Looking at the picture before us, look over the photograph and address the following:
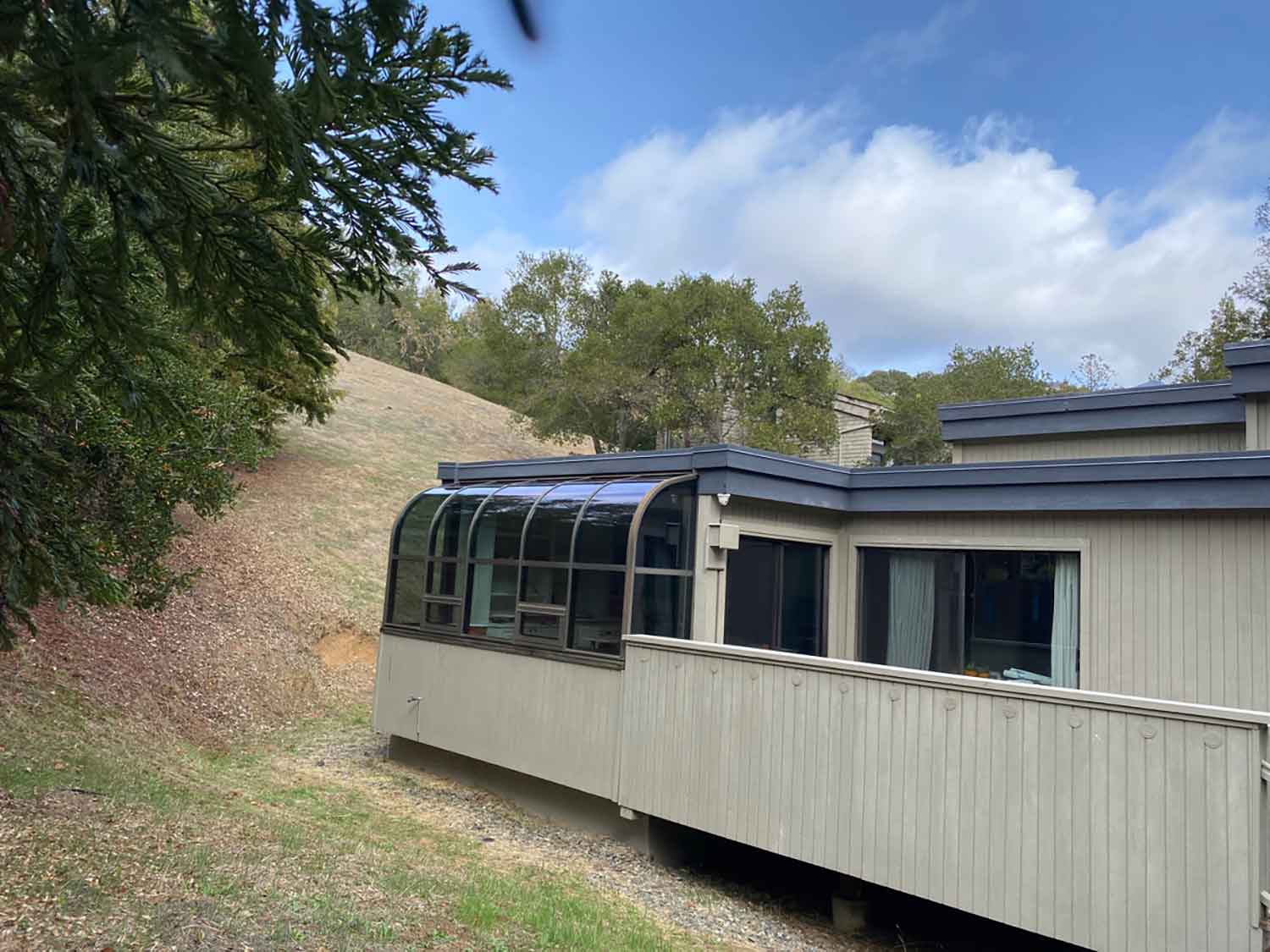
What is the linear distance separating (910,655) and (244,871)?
592 cm

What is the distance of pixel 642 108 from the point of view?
346cm

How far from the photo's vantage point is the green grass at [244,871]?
4.64 m

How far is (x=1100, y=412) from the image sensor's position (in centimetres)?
1045

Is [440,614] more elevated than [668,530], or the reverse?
[668,530]

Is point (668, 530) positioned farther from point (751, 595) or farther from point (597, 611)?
point (751, 595)

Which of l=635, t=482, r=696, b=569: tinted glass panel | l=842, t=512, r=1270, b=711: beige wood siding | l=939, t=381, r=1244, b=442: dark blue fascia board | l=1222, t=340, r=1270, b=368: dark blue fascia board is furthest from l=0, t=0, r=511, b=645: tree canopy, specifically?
l=939, t=381, r=1244, b=442: dark blue fascia board

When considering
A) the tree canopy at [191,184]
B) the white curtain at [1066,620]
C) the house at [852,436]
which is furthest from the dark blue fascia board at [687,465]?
the house at [852,436]

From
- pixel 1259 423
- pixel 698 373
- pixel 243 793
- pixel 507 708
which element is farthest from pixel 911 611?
pixel 698 373

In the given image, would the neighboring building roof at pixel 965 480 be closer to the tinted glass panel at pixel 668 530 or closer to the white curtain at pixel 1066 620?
the tinted glass panel at pixel 668 530

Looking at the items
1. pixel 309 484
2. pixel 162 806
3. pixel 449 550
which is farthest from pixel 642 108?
pixel 309 484

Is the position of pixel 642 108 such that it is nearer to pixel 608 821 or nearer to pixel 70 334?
pixel 70 334

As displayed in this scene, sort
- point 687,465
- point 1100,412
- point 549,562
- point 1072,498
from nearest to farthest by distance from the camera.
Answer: point 1072,498
point 687,465
point 549,562
point 1100,412

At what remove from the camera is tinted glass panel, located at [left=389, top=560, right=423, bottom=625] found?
32.6ft

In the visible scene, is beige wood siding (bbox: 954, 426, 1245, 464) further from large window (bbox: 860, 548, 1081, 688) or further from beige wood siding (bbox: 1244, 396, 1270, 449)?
large window (bbox: 860, 548, 1081, 688)
